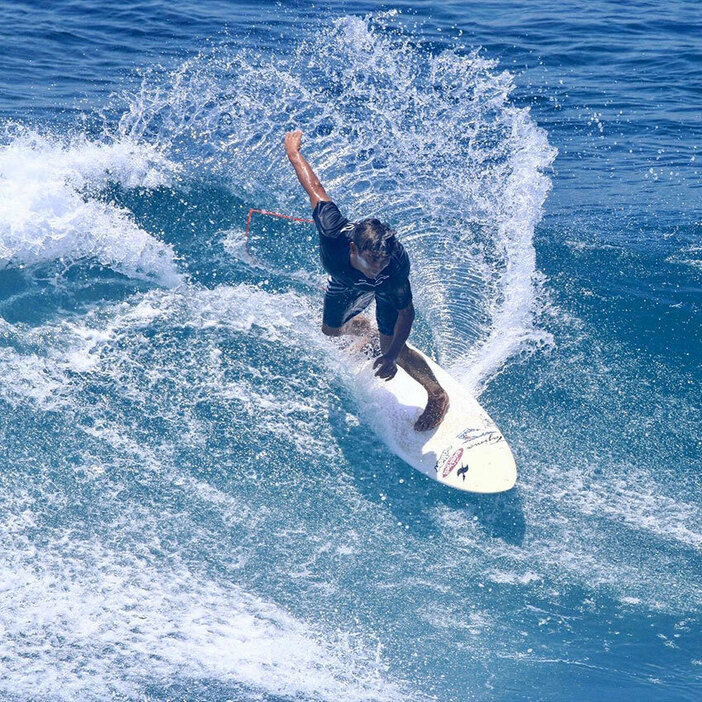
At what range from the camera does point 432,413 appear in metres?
6.75

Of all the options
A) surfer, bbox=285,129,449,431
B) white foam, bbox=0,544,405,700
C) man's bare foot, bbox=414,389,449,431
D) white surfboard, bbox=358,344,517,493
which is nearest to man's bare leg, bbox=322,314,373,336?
surfer, bbox=285,129,449,431

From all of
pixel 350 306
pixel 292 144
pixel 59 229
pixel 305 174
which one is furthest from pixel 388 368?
pixel 59 229

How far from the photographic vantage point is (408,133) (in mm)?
10734

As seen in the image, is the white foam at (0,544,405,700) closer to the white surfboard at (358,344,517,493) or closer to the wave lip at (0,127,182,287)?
the white surfboard at (358,344,517,493)

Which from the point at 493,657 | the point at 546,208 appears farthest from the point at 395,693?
the point at 546,208

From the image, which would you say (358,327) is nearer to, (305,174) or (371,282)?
(371,282)

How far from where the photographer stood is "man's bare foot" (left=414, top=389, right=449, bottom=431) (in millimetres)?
6734

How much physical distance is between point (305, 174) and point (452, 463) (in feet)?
7.91

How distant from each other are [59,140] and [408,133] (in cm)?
418

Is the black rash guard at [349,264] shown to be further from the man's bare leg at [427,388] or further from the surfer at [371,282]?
the man's bare leg at [427,388]

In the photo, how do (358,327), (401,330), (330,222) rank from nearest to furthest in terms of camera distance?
(330,222) → (401,330) → (358,327)

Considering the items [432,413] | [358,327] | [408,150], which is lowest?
[432,413]

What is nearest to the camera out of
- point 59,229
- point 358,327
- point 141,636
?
point 141,636

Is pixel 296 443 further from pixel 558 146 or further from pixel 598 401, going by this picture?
pixel 558 146
